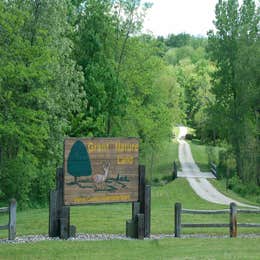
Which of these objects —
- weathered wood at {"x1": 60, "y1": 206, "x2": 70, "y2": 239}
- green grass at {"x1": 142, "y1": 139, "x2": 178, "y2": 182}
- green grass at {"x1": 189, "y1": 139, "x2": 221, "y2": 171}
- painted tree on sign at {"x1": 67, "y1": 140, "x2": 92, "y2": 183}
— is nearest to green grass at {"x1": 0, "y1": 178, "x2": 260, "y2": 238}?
weathered wood at {"x1": 60, "y1": 206, "x2": 70, "y2": 239}

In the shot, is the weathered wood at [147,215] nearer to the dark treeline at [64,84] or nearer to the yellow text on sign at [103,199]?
the yellow text on sign at [103,199]

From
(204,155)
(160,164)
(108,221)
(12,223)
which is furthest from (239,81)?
(12,223)

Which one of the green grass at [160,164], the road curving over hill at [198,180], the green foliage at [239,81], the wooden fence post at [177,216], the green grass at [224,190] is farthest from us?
the green grass at [160,164]

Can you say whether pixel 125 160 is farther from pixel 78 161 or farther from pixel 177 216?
pixel 177 216

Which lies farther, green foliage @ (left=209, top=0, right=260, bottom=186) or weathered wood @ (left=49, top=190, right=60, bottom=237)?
green foliage @ (left=209, top=0, right=260, bottom=186)

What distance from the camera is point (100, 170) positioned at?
1415 cm

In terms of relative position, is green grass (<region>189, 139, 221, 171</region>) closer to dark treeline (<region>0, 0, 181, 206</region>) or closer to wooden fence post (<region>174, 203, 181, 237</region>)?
dark treeline (<region>0, 0, 181, 206</region>)

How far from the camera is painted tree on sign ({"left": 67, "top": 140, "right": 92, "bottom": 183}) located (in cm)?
1373

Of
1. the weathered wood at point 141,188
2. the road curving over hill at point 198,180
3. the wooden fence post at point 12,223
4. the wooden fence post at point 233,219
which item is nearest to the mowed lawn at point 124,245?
the wooden fence post at point 233,219

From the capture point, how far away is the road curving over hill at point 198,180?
31647 millimetres

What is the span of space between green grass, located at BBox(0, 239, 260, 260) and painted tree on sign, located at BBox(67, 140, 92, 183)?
71.5 inches

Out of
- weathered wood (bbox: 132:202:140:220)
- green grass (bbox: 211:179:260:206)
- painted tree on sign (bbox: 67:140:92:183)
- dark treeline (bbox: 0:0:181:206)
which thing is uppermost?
dark treeline (bbox: 0:0:181:206)

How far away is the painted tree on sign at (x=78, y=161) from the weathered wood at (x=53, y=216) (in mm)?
698

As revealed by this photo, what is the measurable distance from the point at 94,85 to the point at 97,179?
2054cm
